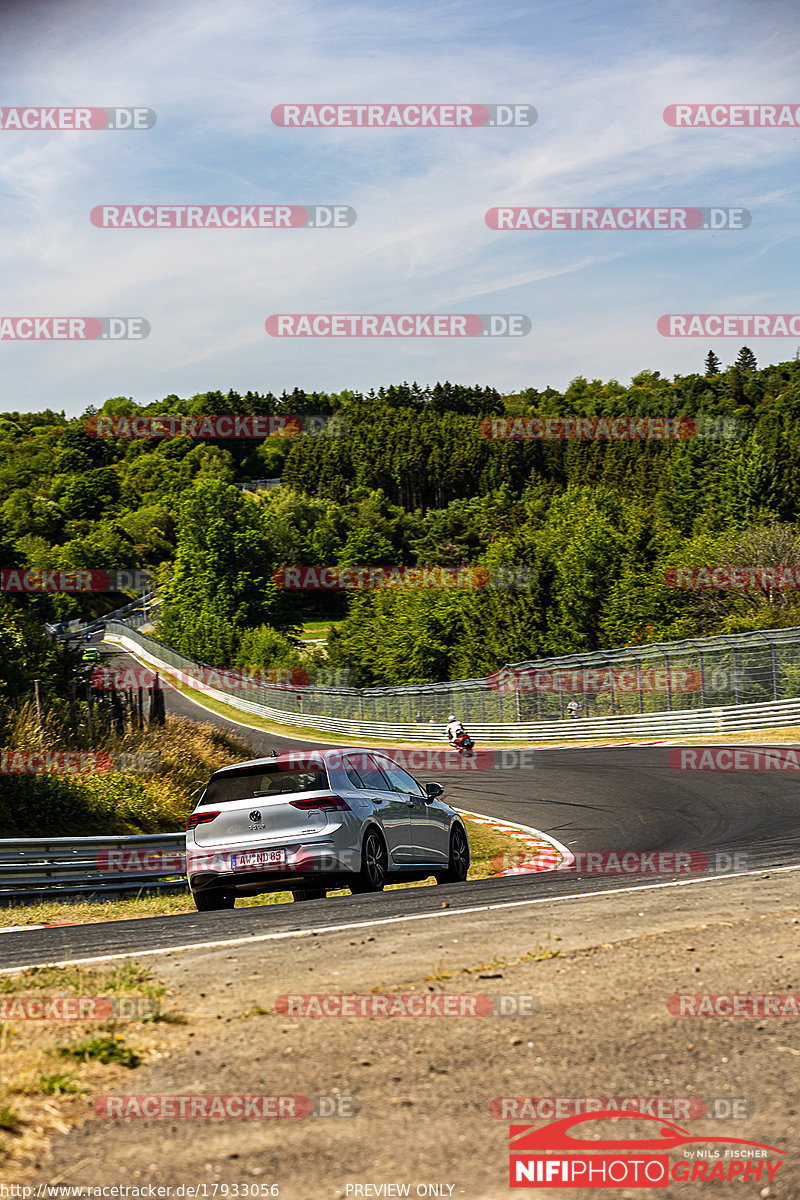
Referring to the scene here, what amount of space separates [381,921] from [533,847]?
908cm

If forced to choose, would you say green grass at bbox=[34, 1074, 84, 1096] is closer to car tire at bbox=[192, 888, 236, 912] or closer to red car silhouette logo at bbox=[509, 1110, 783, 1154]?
red car silhouette logo at bbox=[509, 1110, 783, 1154]

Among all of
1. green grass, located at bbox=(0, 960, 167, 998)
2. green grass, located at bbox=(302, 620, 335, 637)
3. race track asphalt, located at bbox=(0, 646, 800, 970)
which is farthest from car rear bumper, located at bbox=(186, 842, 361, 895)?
green grass, located at bbox=(302, 620, 335, 637)

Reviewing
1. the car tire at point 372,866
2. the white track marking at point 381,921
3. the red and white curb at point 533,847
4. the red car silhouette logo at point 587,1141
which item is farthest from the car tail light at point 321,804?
the red car silhouette logo at point 587,1141

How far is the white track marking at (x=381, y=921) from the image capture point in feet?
24.8

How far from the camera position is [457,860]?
44.1ft

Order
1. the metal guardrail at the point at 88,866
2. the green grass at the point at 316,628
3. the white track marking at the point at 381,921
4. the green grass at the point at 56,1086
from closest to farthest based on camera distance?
the green grass at the point at 56,1086 → the white track marking at the point at 381,921 → the metal guardrail at the point at 88,866 → the green grass at the point at 316,628

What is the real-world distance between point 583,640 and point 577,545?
305 inches

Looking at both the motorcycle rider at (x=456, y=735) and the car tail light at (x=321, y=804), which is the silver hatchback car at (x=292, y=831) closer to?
the car tail light at (x=321, y=804)

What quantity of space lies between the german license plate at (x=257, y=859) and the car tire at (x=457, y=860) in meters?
2.87

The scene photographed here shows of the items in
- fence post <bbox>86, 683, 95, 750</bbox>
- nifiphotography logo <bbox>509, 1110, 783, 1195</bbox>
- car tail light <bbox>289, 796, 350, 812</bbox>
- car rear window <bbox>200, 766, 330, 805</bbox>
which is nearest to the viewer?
nifiphotography logo <bbox>509, 1110, 783, 1195</bbox>

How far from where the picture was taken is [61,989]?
6168mm

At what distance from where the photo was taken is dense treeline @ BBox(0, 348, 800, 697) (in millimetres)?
A: 77562

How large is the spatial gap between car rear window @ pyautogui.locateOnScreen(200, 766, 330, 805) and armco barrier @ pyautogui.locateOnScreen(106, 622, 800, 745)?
20485 mm

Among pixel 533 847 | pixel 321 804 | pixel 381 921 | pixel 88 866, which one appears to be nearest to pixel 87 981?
pixel 381 921
